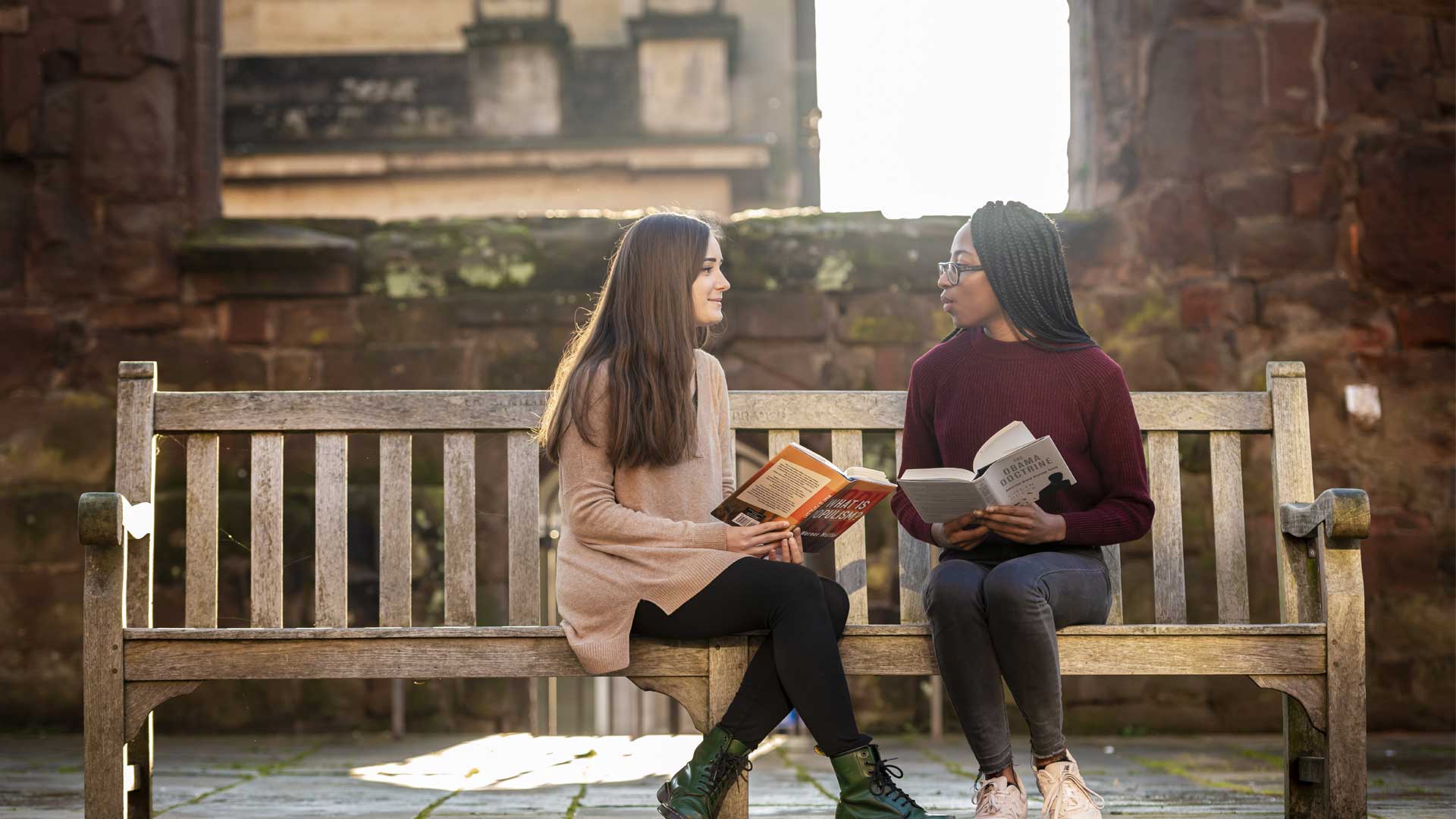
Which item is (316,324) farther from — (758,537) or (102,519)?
(758,537)

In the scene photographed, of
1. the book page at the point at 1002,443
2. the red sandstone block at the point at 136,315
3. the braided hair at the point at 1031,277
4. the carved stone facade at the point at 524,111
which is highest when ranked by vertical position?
the carved stone facade at the point at 524,111

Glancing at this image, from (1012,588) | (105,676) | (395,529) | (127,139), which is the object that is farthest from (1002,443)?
(127,139)

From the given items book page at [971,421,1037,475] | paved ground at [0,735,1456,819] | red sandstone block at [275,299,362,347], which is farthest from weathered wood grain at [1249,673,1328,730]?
red sandstone block at [275,299,362,347]

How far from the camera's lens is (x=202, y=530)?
3.27m

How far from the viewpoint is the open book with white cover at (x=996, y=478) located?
281 cm

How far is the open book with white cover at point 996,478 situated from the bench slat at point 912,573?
1.61 ft

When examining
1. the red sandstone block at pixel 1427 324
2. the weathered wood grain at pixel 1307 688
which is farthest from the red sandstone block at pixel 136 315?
the red sandstone block at pixel 1427 324

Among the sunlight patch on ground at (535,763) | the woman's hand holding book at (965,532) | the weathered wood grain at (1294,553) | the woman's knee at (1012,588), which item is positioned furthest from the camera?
the sunlight patch on ground at (535,763)

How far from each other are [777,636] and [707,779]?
306mm

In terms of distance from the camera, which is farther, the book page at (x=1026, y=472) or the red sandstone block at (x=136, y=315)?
the red sandstone block at (x=136, y=315)

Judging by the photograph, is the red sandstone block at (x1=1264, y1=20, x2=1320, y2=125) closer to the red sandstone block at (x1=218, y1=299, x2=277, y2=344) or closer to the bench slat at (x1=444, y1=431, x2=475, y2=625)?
the bench slat at (x1=444, y1=431, x2=475, y2=625)

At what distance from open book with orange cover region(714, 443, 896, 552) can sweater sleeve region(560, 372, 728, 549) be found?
68 millimetres

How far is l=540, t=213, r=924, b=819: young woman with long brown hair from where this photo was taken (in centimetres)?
276

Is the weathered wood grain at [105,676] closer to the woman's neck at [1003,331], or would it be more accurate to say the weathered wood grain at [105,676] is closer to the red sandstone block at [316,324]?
the woman's neck at [1003,331]
